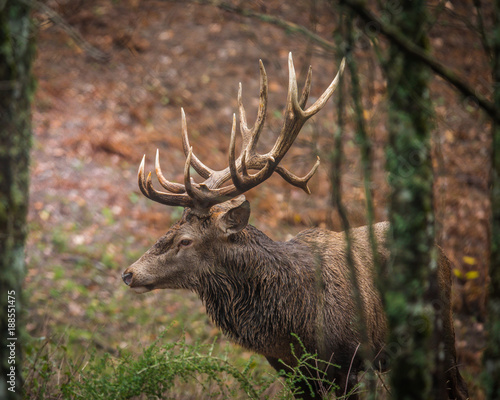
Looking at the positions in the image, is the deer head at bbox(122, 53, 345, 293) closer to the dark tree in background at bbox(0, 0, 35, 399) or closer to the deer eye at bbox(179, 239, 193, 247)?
the deer eye at bbox(179, 239, 193, 247)

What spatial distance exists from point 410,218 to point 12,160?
2134 millimetres

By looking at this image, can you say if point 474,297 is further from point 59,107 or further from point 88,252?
point 59,107

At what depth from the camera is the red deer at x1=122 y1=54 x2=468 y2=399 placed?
426 centimetres

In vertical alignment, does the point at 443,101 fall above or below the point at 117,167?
above

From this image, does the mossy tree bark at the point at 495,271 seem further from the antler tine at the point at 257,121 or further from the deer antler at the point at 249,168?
the antler tine at the point at 257,121

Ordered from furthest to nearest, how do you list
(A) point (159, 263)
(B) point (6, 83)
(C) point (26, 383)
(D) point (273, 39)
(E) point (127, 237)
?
1. (D) point (273, 39)
2. (E) point (127, 237)
3. (A) point (159, 263)
4. (C) point (26, 383)
5. (B) point (6, 83)

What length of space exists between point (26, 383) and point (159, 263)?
1330 mm

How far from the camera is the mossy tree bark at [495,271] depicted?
7.77 feet

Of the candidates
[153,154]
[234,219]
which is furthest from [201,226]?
[153,154]

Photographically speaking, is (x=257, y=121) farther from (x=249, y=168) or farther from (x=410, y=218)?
(x=410, y=218)

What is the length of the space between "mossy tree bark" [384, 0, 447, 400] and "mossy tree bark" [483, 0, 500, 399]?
26cm

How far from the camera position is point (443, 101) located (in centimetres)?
1098

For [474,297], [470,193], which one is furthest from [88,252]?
[470,193]

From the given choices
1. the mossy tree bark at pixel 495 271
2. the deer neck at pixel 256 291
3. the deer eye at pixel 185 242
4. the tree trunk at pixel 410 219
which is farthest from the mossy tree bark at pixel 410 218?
the deer eye at pixel 185 242
